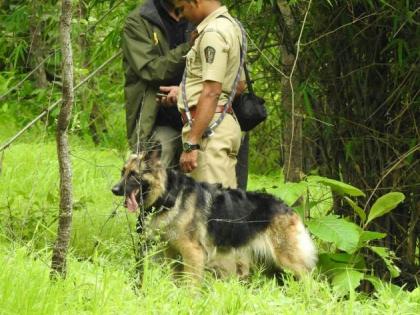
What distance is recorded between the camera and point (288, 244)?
607 cm

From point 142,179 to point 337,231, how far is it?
1349 mm

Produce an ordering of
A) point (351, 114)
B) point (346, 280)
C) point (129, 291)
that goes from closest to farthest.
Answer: point (129, 291), point (346, 280), point (351, 114)

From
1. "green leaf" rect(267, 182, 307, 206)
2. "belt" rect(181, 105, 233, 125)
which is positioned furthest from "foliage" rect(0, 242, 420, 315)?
"belt" rect(181, 105, 233, 125)

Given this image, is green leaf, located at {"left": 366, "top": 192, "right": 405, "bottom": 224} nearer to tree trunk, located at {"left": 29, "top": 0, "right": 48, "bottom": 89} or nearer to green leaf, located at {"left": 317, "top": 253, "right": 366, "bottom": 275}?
green leaf, located at {"left": 317, "top": 253, "right": 366, "bottom": 275}

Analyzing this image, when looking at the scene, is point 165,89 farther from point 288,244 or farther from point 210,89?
point 288,244

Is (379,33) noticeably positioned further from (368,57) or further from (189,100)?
(189,100)

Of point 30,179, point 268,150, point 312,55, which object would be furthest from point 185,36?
point 268,150

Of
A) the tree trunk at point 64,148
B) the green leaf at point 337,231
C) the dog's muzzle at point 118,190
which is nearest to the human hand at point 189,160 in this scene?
the dog's muzzle at point 118,190

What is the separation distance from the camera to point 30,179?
8930 millimetres

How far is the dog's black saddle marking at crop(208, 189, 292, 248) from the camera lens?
19.6ft

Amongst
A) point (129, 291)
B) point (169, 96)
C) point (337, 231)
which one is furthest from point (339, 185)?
point (129, 291)

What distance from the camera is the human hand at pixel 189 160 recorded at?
5945 millimetres

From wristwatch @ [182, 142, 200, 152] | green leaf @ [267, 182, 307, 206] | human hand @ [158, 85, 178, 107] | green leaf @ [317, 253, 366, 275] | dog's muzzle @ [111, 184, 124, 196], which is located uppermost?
human hand @ [158, 85, 178, 107]

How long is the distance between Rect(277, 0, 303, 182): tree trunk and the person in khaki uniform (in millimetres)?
1005
